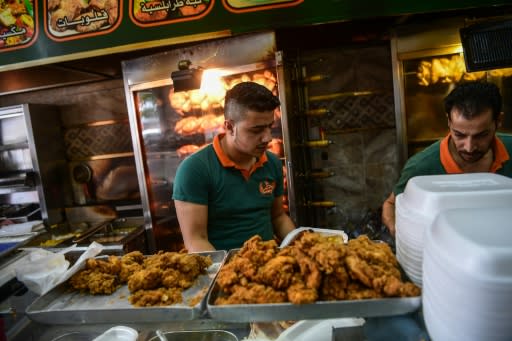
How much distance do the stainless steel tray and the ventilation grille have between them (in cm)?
212

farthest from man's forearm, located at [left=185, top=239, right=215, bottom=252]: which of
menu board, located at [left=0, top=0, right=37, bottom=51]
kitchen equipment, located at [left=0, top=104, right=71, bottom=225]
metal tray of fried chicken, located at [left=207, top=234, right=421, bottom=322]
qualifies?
kitchen equipment, located at [left=0, top=104, right=71, bottom=225]

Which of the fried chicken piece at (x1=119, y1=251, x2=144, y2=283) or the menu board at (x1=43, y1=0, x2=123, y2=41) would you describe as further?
the menu board at (x1=43, y1=0, x2=123, y2=41)

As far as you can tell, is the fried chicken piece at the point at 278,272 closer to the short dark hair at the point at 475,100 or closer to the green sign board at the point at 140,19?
the short dark hair at the point at 475,100

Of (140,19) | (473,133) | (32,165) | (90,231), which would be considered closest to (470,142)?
(473,133)

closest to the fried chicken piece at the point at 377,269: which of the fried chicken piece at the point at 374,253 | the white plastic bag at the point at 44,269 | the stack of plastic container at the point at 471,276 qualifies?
the fried chicken piece at the point at 374,253

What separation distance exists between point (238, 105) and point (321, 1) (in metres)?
1.51

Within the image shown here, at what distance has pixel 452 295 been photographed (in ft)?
2.17

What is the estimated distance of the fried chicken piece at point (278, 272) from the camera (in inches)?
36.0

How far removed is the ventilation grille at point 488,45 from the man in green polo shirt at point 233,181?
150 cm

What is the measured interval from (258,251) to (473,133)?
5.43 ft

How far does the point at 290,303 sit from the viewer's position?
865 millimetres

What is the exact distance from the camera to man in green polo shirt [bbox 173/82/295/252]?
1993mm

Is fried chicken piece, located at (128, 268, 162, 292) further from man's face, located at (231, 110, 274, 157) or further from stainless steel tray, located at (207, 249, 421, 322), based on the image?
man's face, located at (231, 110, 274, 157)

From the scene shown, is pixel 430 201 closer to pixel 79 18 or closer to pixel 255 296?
pixel 255 296
